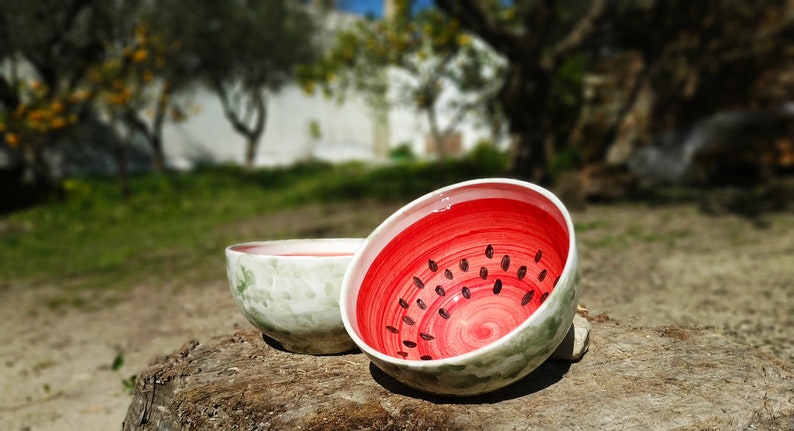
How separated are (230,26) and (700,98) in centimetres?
926

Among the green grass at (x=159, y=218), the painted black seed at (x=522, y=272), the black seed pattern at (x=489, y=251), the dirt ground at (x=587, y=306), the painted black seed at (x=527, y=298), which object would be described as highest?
the black seed pattern at (x=489, y=251)

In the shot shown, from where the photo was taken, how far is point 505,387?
174 centimetres

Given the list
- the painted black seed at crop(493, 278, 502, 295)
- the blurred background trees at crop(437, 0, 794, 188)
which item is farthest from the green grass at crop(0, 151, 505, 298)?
the painted black seed at crop(493, 278, 502, 295)

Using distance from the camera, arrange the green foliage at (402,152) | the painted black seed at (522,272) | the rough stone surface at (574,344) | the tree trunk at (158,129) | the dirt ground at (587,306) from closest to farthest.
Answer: the rough stone surface at (574,344) < the painted black seed at (522,272) < the dirt ground at (587,306) < the tree trunk at (158,129) < the green foliage at (402,152)

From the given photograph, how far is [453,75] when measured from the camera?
10.9 meters

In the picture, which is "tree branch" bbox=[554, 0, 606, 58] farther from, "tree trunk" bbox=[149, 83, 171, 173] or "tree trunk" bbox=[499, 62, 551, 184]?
"tree trunk" bbox=[149, 83, 171, 173]

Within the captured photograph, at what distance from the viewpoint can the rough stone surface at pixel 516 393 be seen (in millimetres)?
1568

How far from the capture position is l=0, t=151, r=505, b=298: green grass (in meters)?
6.16

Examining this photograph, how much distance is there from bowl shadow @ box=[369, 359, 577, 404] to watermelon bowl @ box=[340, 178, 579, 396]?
2.8 inches

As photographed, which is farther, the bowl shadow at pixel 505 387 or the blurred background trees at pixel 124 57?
the blurred background trees at pixel 124 57

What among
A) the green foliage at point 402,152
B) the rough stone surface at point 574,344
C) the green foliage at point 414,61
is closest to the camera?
the rough stone surface at point 574,344

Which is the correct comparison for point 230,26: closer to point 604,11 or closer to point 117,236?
point 117,236

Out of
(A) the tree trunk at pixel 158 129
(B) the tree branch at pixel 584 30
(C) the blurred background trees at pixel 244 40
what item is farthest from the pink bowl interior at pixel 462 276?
(A) the tree trunk at pixel 158 129

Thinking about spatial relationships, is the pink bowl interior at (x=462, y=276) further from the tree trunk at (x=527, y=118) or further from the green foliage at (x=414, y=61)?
the green foliage at (x=414, y=61)
